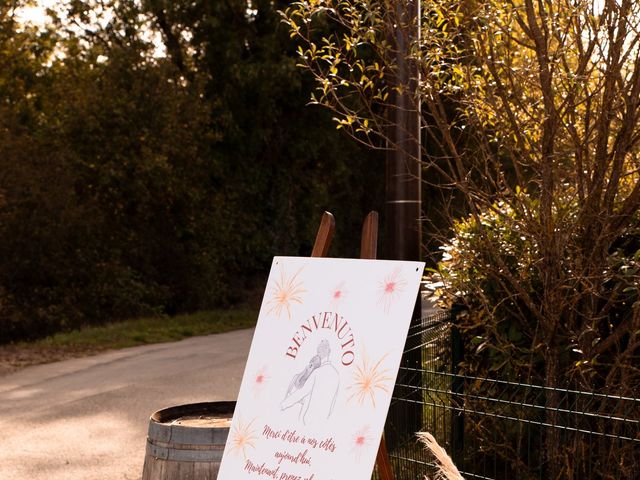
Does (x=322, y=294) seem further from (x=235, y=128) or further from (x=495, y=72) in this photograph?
(x=235, y=128)

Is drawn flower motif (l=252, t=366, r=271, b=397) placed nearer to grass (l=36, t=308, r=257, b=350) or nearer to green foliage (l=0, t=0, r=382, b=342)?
grass (l=36, t=308, r=257, b=350)

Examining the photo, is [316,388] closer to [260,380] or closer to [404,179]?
[260,380]

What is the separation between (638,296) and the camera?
499 centimetres

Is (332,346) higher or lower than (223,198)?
lower

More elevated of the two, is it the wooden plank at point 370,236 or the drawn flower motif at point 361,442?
the wooden plank at point 370,236

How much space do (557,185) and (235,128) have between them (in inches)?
591

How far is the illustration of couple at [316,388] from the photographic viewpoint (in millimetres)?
3619

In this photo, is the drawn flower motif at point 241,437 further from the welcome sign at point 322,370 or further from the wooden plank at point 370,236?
the wooden plank at point 370,236

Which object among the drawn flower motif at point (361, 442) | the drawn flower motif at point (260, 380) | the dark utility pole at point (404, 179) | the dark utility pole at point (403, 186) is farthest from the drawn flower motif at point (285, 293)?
the dark utility pole at point (403, 186)

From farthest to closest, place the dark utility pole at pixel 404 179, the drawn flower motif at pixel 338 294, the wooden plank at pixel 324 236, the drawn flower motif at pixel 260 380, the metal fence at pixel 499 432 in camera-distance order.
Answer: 1. the dark utility pole at pixel 404 179
2. the metal fence at pixel 499 432
3. the wooden plank at pixel 324 236
4. the drawn flower motif at pixel 260 380
5. the drawn flower motif at pixel 338 294

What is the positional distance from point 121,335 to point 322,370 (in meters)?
11.2

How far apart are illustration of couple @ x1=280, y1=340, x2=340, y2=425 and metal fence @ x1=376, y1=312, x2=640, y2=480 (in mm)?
1027

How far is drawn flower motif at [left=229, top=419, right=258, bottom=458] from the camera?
12.6 feet

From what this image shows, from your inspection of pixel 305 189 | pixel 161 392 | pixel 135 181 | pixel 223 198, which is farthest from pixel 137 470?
pixel 305 189
